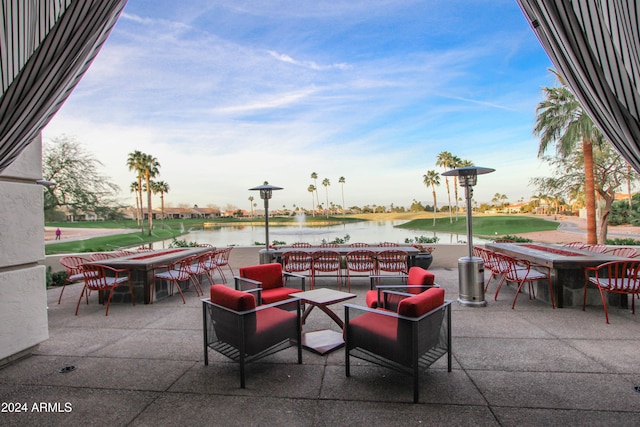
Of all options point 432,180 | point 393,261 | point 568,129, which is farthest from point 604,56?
point 432,180

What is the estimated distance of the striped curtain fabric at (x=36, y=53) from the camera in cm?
223

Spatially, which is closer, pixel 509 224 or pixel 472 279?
pixel 472 279

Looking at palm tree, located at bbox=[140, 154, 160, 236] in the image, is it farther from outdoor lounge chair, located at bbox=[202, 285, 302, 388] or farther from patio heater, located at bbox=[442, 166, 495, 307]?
patio heater, located at bbox=[442, 166, 495, 307]

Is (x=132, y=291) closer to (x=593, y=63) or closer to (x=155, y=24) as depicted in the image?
(x=155, y=24)

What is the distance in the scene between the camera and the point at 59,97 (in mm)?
2424

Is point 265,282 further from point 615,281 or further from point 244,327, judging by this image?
point 615,281

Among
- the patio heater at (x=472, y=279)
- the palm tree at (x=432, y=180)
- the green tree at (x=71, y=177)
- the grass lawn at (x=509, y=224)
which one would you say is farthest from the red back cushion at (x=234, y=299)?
the palm tree at (x=432, y=180)

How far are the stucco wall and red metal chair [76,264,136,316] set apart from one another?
1.39 m

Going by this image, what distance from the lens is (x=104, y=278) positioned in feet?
16.3

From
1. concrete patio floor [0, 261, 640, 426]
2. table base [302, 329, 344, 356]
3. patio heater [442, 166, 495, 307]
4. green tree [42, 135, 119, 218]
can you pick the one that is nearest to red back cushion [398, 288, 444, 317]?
concrete patio floor [0, 261, 640, 426]

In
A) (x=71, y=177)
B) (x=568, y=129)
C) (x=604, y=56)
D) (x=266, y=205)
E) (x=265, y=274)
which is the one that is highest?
(x=568, y=129)

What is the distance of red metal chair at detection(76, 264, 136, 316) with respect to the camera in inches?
192

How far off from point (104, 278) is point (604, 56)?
6.31 meters

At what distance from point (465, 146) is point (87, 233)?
60.0 feet
